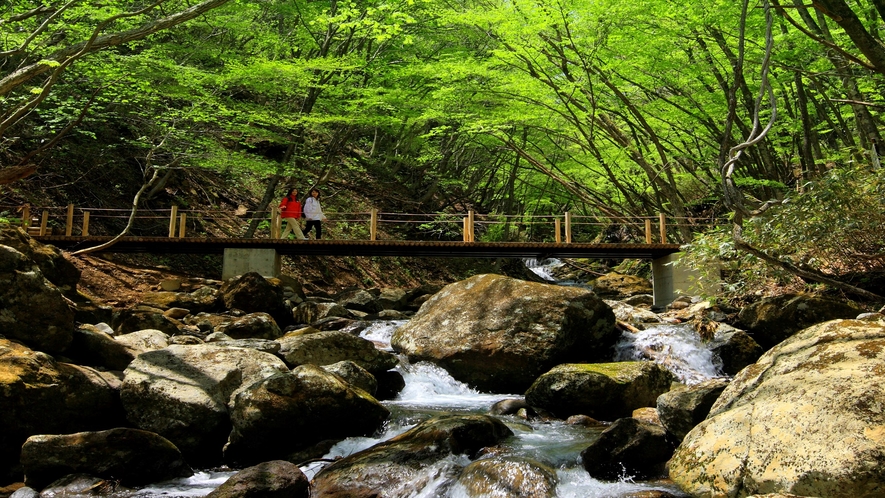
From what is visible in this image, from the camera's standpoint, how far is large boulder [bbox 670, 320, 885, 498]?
11.8 feet

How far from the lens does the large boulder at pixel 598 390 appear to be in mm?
6973

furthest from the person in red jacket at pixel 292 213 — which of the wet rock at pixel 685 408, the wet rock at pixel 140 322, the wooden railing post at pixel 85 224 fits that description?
the wet rock at pixel 685 408

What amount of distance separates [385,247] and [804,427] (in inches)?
470

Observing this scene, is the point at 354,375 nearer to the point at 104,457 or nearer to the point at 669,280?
the point at 104,457

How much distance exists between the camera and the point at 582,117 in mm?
13852

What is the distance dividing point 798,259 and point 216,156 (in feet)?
37.8

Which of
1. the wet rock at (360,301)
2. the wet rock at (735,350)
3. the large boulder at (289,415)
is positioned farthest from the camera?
the wet rock at (360,301)

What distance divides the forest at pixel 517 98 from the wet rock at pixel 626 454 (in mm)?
1933

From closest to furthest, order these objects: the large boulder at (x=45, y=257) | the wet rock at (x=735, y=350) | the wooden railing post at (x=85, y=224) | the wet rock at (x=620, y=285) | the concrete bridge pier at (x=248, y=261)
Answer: the large boulder at (x=45, y=257) < the wet rock at (x=735, y=350) < the wooden railing post at (x=85, y=224) < the concrete bridge pier at (x=248, y=261) < the wet rock at (x=620, y=285)

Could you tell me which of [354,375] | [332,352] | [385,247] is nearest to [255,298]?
[385,247]

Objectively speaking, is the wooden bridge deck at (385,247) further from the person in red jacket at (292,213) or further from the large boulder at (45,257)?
the large boulder at (45,257)

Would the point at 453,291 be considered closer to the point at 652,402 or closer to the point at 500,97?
the point at 652,402

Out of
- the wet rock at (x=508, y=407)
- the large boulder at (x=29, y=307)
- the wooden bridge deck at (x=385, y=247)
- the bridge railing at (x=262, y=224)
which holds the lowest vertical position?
the wet rock at (x=508, y=407)

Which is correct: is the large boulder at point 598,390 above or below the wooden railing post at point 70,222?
below
